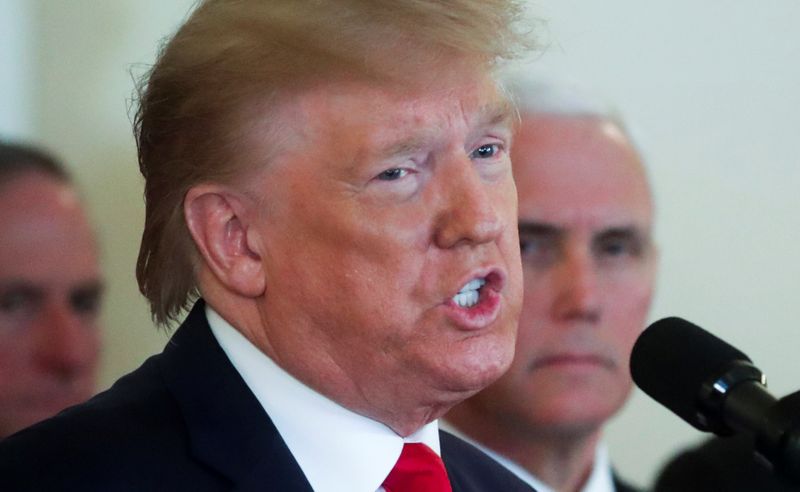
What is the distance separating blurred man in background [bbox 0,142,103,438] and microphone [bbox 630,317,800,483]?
0.84m

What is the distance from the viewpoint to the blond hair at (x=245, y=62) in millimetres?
1583

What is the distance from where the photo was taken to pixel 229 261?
1.64 metres

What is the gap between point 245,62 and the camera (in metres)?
1.60

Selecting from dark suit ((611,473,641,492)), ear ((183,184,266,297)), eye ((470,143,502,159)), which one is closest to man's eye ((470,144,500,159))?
eye ((470,143,502,159))

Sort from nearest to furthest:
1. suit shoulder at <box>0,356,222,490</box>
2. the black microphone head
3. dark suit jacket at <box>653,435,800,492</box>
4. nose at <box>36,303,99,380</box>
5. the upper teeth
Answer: the black microphone head → suit shoulder at <box>0,356,222,490</box> → the upper teeth → nose at <box>36,303,99,380</box> → dark suit jacket at <box>653,435,800,492</box>

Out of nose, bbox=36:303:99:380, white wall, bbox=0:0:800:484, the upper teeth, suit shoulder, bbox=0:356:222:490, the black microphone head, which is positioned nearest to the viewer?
the black microphone head

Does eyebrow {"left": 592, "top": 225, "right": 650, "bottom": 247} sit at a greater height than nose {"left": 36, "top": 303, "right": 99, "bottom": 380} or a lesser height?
lesser

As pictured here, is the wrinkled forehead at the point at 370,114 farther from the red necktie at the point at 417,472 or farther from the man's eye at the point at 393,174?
the red necktie at the point at 417,472

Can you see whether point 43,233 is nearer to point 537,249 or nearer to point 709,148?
point 537,249

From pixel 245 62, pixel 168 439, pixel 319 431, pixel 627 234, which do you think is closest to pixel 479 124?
pixel 245 62

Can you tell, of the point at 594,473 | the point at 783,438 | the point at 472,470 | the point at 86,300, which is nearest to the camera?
the point at 783,438

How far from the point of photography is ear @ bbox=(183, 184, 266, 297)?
64.2 inches

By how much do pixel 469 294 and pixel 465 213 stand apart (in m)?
0.10

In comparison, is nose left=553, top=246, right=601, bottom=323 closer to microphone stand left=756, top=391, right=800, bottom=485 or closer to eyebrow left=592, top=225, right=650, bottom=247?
eyebrow left=592, top=225, right=650, bottom=247
